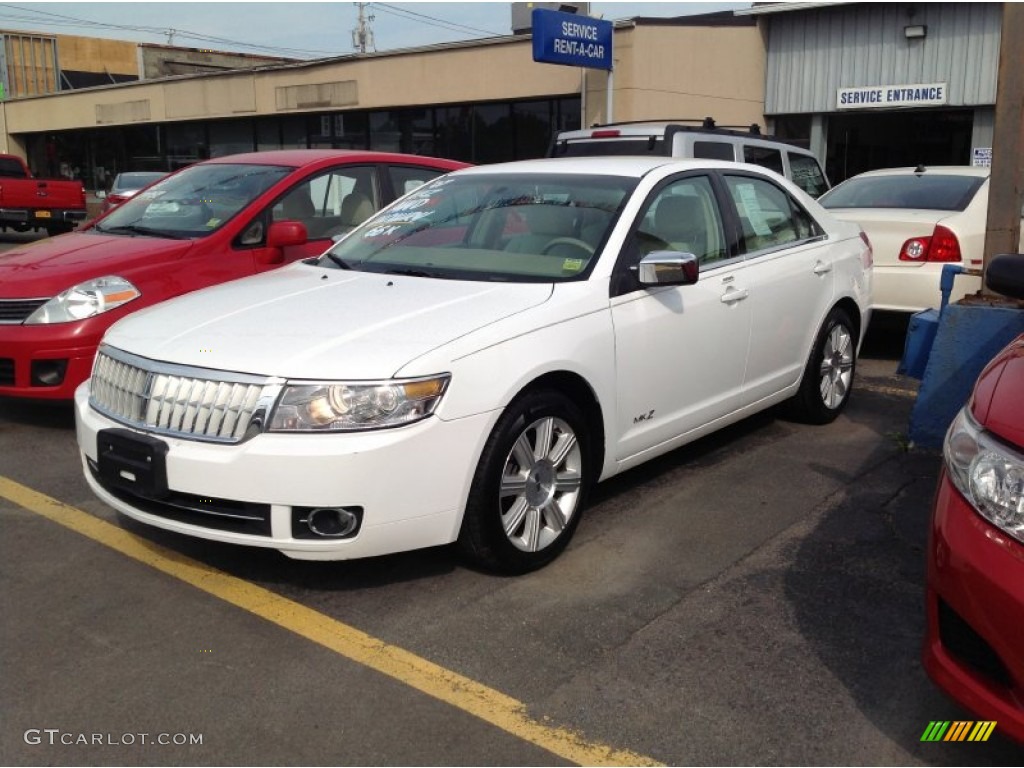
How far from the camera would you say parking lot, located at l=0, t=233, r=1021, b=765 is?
2.88 m

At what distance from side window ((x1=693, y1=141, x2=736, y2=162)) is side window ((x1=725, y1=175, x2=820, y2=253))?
2.93 meters

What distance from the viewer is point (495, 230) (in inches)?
188

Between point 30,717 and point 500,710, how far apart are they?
136 cm

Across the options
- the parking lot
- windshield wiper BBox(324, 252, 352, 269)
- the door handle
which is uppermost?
windshield wiper BBox(324, 252, 352, 269)

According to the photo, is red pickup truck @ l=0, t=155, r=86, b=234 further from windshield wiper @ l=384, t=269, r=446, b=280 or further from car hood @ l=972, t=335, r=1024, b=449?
car hood @ l=972, t=335, r=1024, b=449

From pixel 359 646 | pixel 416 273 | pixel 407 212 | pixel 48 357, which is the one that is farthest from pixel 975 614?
pixel 48 357

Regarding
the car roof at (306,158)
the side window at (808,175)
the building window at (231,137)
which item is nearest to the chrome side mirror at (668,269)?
the car roof at (306,158)

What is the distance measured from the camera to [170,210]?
684 cm

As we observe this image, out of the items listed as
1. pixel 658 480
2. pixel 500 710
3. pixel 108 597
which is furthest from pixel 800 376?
pixel 108 597

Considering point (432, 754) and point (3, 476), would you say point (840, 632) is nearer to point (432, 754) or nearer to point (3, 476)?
point (432, 754)

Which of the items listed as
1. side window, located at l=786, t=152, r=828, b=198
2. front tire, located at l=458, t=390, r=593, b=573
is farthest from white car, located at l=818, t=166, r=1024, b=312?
front tire, located at l=458, t=390, r=593, b=573

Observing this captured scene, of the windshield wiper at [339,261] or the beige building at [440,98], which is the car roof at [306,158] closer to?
the windshield wiper at [339,261]

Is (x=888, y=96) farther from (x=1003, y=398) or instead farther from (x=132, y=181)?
(x=1003, y=398)

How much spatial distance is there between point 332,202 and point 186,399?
373cm
